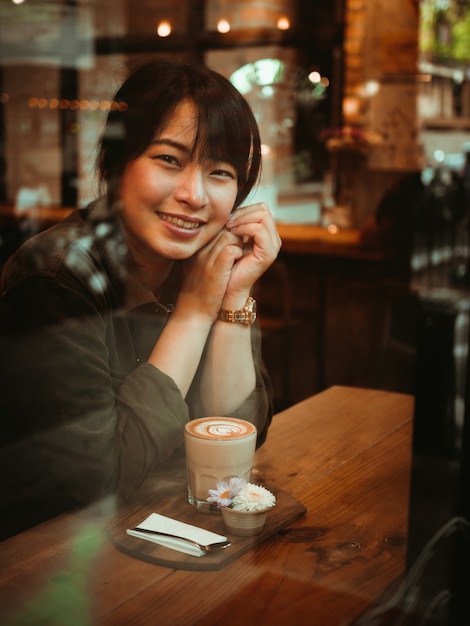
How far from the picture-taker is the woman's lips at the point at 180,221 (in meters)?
1.12

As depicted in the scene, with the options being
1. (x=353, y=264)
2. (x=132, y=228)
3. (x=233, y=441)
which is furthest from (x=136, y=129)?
(x=353, y=264)

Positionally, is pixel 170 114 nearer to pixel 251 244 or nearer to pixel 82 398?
pixel 251 244

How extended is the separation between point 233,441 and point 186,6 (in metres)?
1.43

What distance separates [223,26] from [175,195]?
88 cm

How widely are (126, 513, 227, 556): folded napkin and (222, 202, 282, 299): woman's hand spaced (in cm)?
34

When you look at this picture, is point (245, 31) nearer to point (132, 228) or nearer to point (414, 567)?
point (132, 228)

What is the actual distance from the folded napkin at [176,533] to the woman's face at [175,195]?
371 millimetres

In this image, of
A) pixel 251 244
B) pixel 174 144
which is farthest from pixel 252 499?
pixel 174 144

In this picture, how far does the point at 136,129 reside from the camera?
1.13 metres

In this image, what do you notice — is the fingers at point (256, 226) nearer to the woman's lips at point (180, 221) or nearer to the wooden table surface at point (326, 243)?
the woman's lips at point (180, 221)

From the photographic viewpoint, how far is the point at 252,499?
103 centimetres

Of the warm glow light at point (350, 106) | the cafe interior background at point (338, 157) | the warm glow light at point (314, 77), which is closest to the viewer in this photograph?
the cafe interior background at point (338, 157)

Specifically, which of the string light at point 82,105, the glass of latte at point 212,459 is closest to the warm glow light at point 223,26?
the string light at point 82,105

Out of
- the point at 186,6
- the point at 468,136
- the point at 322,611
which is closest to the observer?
the point at 322,611
